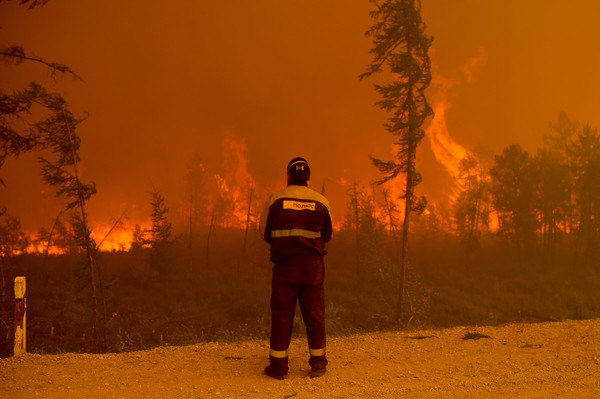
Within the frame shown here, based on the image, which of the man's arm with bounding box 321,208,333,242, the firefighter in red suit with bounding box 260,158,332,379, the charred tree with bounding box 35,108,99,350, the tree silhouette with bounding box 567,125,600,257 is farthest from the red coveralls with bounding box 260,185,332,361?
the tree silhouette with bounding box 567,125,600,257

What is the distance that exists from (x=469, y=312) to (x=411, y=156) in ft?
46.1

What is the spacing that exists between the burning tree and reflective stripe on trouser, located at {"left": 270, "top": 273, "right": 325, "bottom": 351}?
15.7 m

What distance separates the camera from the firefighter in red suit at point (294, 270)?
527 centimetres

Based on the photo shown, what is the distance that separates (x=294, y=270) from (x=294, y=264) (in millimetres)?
80

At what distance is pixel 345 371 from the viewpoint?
5473 mm

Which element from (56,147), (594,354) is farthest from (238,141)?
(594,354)

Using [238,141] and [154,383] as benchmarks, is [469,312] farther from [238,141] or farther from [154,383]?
[238,141]

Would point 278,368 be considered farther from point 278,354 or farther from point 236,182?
point 236,182

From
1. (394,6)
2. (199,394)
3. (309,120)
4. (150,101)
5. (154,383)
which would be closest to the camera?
(199,394)

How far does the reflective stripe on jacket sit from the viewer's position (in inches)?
210

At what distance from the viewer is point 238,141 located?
338 feet

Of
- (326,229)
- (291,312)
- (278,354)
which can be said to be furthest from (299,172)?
(278,354)

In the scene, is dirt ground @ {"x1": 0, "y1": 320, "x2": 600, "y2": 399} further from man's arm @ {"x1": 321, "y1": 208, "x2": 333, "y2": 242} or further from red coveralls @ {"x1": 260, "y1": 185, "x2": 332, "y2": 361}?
man's arm @ {"x1": 321, "y1": 208, "x2": 333, "y2": 242}

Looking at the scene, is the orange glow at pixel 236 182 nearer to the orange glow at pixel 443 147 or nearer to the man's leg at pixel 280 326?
the orange glow at pixel 443 147
